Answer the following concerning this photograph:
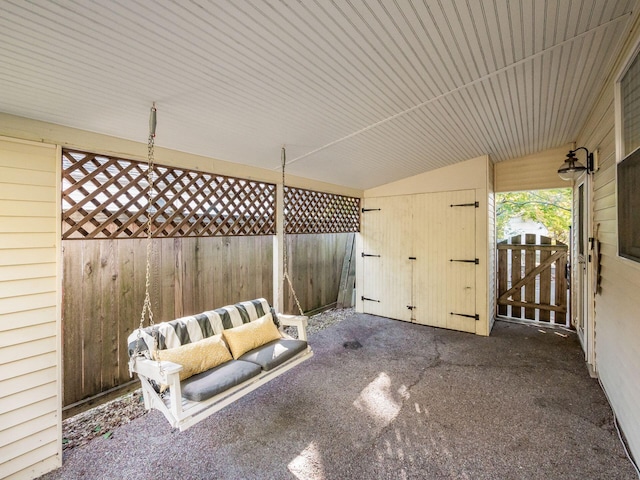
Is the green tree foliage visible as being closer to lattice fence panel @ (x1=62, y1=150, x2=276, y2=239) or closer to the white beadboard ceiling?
the white beadboard ceiling

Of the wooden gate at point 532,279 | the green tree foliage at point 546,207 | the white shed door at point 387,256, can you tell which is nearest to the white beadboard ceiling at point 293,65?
the white shed door at point 387,256

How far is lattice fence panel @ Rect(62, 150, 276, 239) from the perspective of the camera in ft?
6.86

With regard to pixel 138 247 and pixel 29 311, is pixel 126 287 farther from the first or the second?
pixel 29 311

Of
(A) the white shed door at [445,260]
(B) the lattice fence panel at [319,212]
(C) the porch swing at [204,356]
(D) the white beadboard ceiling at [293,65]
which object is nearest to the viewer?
(D) the white beadboard ceiling at [293,65]

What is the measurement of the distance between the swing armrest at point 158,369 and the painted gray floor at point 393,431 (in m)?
0.55

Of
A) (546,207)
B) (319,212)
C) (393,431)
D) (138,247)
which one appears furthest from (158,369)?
(546,207)

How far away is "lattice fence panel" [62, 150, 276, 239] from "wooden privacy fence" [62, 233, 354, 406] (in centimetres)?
43

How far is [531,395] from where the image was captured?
2.56m

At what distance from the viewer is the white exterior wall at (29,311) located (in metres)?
1.72

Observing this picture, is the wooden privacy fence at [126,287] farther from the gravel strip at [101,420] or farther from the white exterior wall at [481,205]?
the white exterior wall at [481,205]

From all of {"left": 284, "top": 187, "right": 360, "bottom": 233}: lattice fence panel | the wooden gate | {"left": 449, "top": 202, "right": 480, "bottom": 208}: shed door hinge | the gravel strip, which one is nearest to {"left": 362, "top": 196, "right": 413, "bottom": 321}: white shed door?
{"left": 284, "top": 187, "right": 360, "bottom": 233}: lattice fence panel

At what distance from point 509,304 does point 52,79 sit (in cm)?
603

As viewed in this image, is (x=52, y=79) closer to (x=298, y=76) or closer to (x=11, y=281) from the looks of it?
(x=11, y=281)

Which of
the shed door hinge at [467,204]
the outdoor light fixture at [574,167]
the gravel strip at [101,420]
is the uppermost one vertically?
the outdoor light fixture at [574,167]
